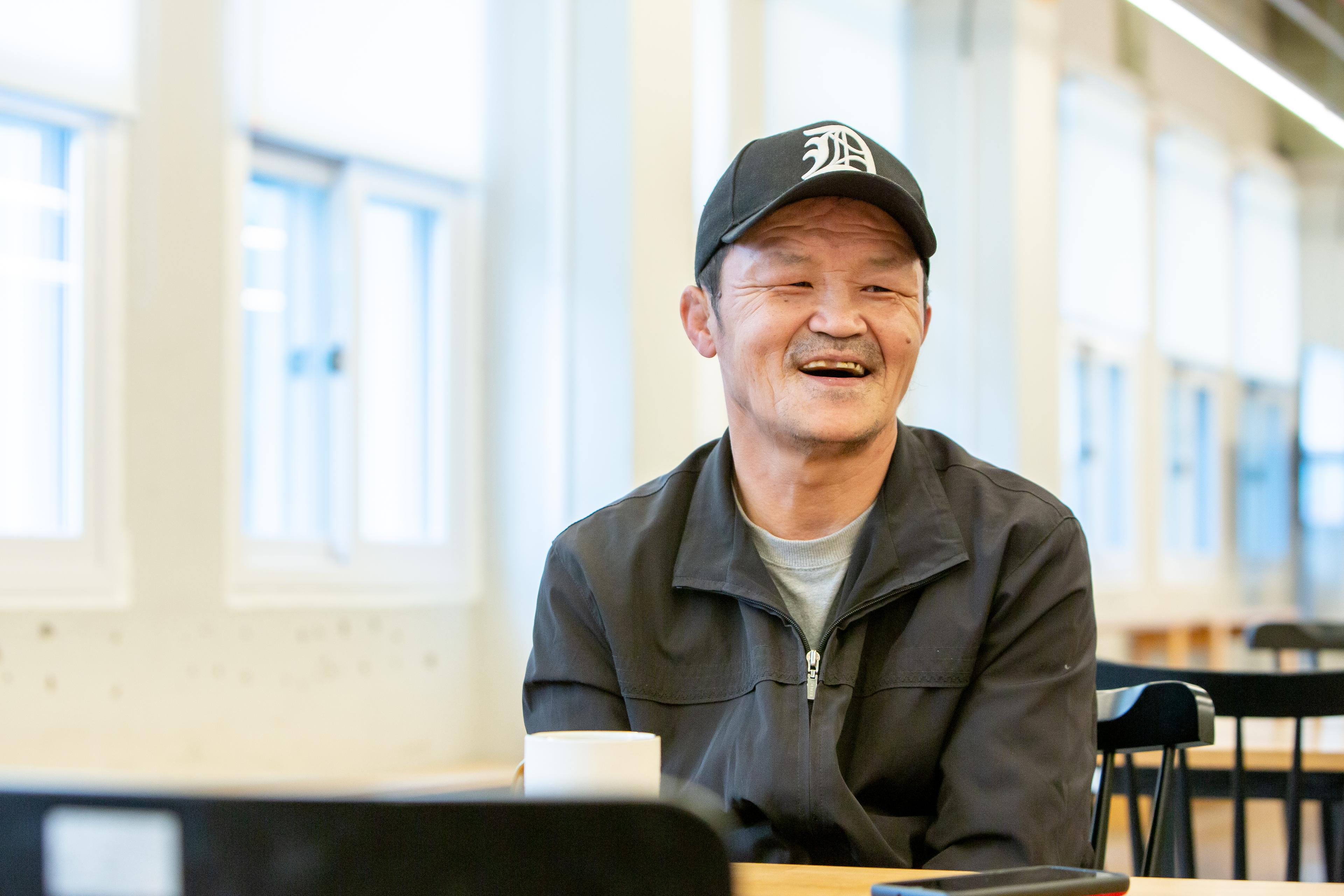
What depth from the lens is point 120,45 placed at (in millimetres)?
3451

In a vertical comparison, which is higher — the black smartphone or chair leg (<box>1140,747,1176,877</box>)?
the black smartphone

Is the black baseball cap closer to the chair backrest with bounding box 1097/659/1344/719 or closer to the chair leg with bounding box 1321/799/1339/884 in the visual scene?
the chair backrest with bounding box 1097/659/1344/719

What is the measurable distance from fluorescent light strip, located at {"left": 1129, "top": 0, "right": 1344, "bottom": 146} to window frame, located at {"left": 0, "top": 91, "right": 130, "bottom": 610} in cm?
367

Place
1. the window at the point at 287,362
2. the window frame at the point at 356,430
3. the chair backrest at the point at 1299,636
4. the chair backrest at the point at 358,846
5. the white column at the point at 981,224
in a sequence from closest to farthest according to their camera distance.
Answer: the chair backrest at the point at 358,846
the chair backrest at the point at 1299,636
the window frame at the point at 356,430
the window at the point at 287,362
the white column at the point at 981,224

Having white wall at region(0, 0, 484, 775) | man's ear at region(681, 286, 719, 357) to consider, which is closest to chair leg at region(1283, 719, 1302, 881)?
man's ear at region(681, 286, 719, 357)

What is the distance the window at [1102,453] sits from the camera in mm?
7340

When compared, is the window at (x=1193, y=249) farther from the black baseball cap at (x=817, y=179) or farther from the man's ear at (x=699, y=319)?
the black baseball cap at (x=817, y=179)

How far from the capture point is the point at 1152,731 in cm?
150

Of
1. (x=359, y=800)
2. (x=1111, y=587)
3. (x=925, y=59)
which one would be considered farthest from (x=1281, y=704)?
(x=1111, y=587)

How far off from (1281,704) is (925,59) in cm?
500

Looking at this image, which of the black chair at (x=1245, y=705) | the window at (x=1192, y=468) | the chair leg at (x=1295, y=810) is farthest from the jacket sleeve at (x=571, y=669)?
the window at (x=1192, y=468)

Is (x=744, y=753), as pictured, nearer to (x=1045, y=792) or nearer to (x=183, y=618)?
(x=1045, y=792)

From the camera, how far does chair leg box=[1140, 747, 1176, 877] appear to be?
1.47 m

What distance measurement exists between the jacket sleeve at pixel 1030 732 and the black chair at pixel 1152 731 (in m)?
0.06
